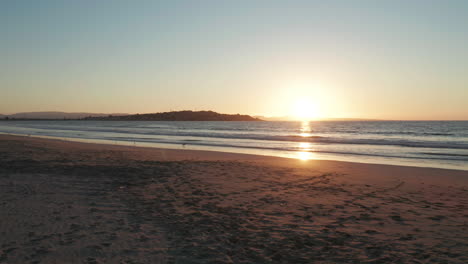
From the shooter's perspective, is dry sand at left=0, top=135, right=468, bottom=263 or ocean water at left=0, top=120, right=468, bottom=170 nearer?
dry sand at left=0, top=135, right=468, bottom=263

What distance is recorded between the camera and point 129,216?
6.82 meters

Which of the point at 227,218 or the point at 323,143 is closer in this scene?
the point at 227,218

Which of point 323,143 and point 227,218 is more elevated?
point 227,218

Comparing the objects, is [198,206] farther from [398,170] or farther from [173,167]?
[398,170]

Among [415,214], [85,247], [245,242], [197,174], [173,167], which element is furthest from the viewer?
[173,167]

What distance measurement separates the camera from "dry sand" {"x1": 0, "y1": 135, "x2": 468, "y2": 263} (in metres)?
5.02

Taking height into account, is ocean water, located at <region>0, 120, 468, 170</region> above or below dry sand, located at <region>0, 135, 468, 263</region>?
below

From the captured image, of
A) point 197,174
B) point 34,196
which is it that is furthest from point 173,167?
point 34,196

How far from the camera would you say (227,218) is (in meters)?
6.82

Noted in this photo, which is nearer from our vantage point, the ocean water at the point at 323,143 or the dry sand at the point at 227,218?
the dry sand at the point at 227,218

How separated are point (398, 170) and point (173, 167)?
9794 mm

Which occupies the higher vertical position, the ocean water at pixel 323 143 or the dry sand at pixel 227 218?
the dry sand at pixel 227 218

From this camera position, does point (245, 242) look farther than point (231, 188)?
No

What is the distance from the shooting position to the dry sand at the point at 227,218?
502 cm
